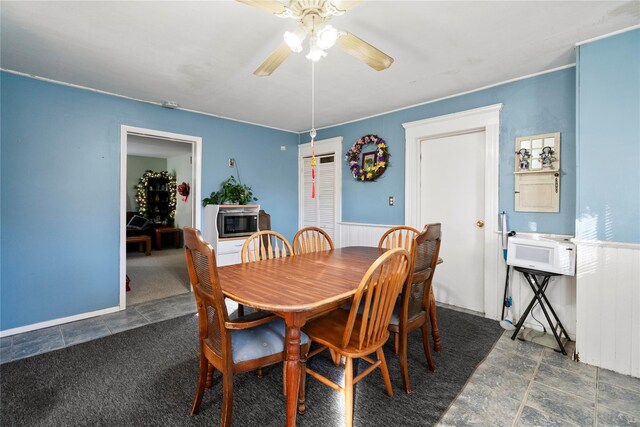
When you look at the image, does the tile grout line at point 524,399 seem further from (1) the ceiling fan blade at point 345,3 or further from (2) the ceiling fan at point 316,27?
(1) the ceiling fan blade at point 345,3

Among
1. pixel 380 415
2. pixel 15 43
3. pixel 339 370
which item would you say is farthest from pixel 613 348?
pixel 15 43

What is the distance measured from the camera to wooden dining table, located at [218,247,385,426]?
133 centimetres

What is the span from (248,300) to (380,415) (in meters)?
1.03

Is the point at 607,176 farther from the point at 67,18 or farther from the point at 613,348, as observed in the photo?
the point at 67,18

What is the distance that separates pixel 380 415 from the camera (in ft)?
5.38

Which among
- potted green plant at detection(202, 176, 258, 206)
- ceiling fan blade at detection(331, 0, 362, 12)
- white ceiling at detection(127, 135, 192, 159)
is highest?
white ceiling at detection(127, 135, 192, 159)

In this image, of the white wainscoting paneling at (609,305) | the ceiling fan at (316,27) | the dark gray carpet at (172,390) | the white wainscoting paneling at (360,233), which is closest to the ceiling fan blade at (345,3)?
the ceiling fan at (316,27)

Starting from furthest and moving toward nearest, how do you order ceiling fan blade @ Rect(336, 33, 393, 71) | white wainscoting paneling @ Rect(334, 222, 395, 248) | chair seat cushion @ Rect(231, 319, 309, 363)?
1. white wainscoting paneling @ Rect(334, 222, 395, 248)
2. ceiling fan blade @ Rect(336, 33, 393, 71)
3. chair seat cushion @ Rect(231, 319, 309, 363)

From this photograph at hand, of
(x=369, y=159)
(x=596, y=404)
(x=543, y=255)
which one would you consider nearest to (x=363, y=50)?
(x=543, y=255)

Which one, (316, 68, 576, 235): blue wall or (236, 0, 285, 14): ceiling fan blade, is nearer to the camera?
(236, 0, 285, 14): ceiling fan blade

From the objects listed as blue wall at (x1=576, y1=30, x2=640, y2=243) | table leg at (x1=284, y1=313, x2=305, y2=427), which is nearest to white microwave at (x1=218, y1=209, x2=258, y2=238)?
table leg at (x1=284, y1=313, x2=305, y2=427)

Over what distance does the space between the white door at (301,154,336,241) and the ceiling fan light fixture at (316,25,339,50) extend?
302 cm

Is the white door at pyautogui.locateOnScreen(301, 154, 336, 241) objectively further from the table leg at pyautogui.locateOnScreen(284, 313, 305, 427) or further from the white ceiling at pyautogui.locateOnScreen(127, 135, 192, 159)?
the table leg at pyautogui.locateOnScreen(284, 313, 305, 427)

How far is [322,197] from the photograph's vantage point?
4703 mm
